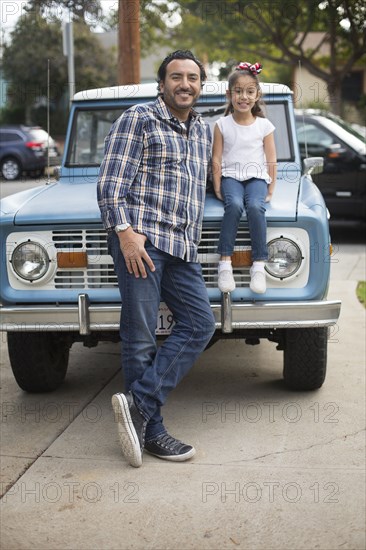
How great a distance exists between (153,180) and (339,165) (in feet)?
25.9

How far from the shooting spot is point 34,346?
5.05m

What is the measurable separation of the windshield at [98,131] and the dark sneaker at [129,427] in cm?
241

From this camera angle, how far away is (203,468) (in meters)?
4.12

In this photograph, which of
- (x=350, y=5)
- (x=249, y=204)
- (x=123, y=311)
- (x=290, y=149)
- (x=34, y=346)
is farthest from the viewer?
(x=350, y=5)

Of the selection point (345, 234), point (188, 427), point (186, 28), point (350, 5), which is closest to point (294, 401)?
point (188, 427)

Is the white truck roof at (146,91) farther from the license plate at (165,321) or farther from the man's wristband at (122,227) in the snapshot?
the man's wristband at (122,227)

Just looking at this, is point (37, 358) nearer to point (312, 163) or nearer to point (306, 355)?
point (306, 355)

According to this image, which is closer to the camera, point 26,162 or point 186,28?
point 26,162

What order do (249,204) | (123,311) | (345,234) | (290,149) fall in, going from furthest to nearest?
(345,234) < (290,149) < (249,204) < (123,311)

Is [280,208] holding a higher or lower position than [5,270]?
higher

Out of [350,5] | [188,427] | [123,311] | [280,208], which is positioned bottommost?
[188,427]

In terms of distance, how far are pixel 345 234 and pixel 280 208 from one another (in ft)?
26.2

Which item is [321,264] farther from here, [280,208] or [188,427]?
[188,427]

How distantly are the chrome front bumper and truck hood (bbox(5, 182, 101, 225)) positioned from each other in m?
0.44
